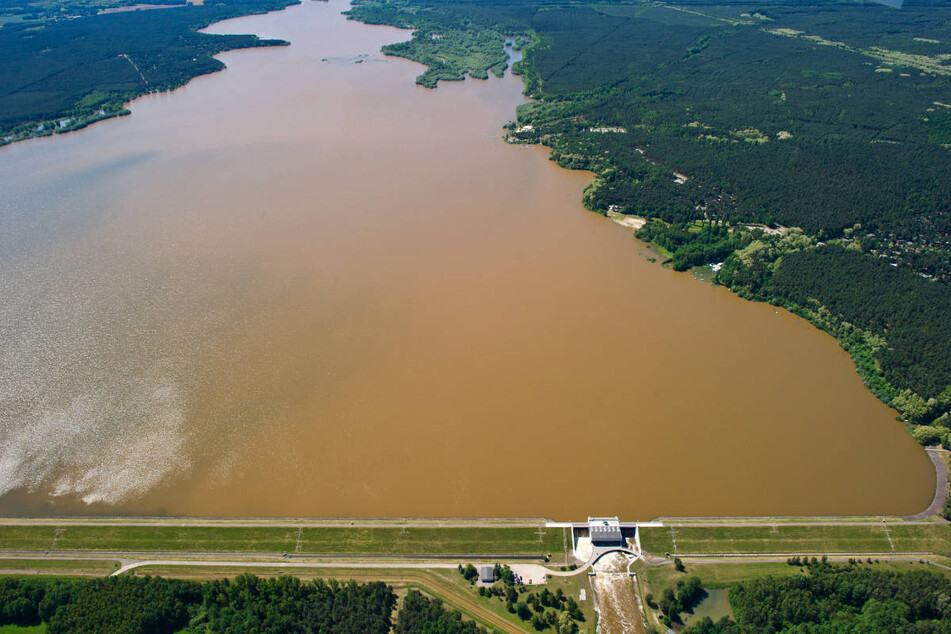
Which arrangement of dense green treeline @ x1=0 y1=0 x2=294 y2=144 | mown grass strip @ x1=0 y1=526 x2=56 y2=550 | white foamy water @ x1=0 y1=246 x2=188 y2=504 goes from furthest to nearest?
dense green treeline @ x1=0 y1=0 x2=294 y2=144
white foamy water @ x1=0 y1=246 x2=188 y2=504
mown grass strip @ x1=0 y1=526 x2=56 y2=550

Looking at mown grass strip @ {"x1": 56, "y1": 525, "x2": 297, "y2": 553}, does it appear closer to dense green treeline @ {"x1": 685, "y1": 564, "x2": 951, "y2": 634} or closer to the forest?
the forest

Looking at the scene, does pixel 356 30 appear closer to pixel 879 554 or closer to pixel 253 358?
pixel 253 358

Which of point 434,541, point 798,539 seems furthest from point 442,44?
point 798,539

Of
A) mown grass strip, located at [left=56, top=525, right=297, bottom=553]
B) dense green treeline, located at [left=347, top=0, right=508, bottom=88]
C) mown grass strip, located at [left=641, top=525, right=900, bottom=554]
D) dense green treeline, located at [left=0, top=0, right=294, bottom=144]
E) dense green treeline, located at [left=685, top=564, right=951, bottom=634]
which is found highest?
dense green treeline, located at [left=347, top=0, right=508, bottom=88]

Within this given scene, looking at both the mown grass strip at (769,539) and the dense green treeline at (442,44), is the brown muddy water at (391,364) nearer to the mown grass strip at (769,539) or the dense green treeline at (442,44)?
the mown grass strip at (769,539)

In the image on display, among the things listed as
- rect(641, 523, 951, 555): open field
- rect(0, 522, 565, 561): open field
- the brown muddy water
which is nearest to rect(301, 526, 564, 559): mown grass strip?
rect(0, 522, 565, 561): open field

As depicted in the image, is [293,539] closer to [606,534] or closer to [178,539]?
[178,539]

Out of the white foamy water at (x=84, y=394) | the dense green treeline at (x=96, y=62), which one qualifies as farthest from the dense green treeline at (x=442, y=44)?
the white foamy water at (x=84, y=394)
